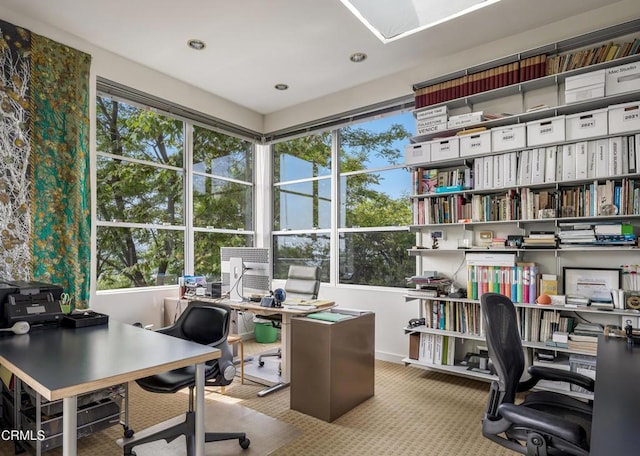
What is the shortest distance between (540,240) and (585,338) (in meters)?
0.82

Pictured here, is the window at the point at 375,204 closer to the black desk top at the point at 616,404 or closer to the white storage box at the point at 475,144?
the white storage box at the point at 475,144

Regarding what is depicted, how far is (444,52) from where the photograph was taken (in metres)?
3.94

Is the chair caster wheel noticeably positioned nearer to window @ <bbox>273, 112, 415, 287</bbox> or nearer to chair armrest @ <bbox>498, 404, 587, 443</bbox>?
chair armrest @ <bbox>498, 404, 587, 443</bbox>

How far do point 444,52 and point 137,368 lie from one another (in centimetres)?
393

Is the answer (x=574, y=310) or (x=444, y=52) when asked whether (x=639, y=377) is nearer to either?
(x=574, y=310)

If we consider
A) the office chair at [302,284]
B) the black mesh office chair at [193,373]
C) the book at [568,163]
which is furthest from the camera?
the office chair at [302,284]

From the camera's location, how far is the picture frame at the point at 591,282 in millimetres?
3045

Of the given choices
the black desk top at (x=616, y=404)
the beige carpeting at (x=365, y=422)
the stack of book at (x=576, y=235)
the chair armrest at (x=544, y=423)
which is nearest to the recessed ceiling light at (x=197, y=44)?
the beige carpeting at (x=365, y=422)

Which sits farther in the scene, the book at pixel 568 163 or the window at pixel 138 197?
the window at pixel 138 197

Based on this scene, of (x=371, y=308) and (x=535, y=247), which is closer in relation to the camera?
(x=535, y=247)

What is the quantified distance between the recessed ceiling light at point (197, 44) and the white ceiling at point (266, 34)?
47 mm

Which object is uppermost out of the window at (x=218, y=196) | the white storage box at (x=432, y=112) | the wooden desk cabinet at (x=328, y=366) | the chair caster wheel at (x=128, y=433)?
the white storage box at (x=432, y=112)

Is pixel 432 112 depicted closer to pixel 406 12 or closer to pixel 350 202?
pixel 406 12

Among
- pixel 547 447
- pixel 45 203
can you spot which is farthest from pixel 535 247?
pixel 45 203
